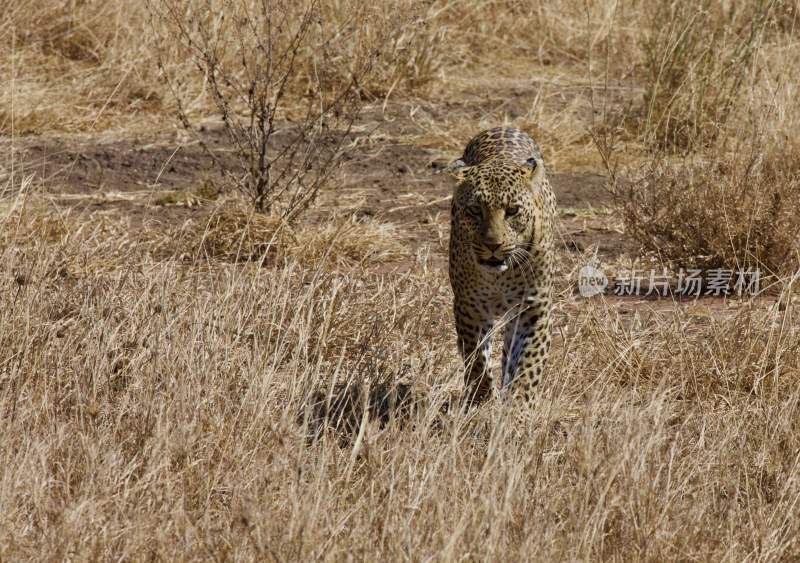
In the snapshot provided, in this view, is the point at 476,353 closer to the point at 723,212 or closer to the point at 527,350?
the point at 527,350

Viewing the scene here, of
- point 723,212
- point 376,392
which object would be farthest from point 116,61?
point 376,392

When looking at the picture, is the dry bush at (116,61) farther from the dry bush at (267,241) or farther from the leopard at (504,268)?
the leopard at (504,268)

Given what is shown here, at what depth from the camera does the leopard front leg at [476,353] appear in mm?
5543

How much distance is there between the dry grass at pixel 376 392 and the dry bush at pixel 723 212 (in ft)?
0.05

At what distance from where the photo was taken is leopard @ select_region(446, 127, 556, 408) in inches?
206

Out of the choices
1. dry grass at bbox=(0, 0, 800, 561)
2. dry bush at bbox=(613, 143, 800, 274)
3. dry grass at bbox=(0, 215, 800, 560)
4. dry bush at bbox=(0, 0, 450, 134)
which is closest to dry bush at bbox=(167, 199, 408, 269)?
dry grass at bbox=(0, 0, 800, 561)

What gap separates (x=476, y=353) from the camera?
552cm

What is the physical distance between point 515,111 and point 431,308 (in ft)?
17.6

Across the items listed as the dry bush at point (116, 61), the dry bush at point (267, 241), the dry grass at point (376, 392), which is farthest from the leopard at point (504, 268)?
the dry bush at point (116, 61)

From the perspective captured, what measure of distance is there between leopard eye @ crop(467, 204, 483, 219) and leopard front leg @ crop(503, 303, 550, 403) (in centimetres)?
50

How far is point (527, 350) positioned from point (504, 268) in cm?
53

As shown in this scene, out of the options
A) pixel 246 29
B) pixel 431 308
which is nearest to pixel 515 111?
pixel 246 29

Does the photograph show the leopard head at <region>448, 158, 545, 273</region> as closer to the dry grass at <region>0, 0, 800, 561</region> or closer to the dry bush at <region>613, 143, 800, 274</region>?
the dry grass at <region>0, 0, 800, 561</region>

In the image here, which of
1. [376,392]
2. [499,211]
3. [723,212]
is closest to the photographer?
[499,211]
